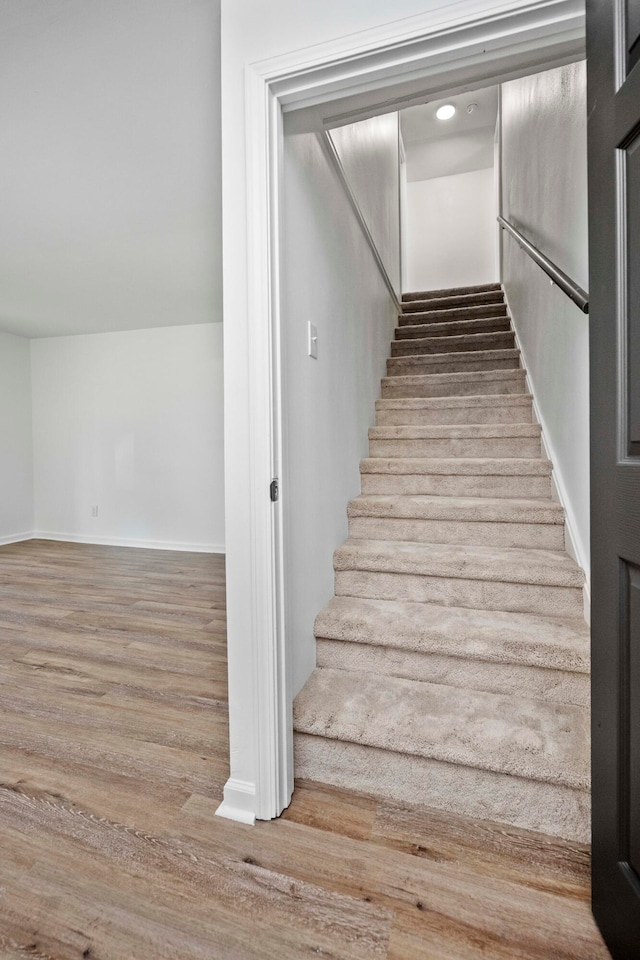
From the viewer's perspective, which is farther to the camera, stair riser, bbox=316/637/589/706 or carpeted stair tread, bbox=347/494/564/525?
carpeted stair tread, bbox=347/494/564/525

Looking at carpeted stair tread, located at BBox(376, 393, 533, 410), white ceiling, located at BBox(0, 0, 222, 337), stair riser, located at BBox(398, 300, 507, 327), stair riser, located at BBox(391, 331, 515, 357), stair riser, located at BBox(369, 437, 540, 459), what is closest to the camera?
white ceiling, located at BBox(0, 0, 222, 337)

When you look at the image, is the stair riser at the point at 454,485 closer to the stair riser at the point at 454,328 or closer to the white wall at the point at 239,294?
the white wall at the point at 239,294

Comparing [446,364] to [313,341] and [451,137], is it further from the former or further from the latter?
[451,137]

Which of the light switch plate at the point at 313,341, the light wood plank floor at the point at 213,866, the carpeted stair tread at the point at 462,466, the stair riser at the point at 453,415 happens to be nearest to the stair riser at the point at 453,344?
the stair riser at the point at 453,415

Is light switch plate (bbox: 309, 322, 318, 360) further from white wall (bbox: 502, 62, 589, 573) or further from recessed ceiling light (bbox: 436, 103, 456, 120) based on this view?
recessed ceiling light (bbox: 436, 103, 456, 120)

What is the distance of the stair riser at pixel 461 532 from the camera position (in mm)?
2125

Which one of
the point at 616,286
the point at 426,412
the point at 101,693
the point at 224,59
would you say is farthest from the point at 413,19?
the point at 101,693

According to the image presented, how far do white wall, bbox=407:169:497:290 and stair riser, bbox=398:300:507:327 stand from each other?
4.81ft

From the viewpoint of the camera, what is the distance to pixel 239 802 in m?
1.31

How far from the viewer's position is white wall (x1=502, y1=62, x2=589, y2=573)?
6.07 feet

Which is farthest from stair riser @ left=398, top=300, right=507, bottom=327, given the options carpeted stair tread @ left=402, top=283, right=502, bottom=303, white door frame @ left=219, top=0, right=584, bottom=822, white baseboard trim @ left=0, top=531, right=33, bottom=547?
white baseboard trim @ left=0, top=531, right=33, bottom=547

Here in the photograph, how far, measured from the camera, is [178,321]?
4656mm

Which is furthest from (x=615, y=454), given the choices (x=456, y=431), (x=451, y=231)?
(x=451, y=231)

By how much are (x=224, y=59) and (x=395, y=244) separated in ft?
12.6
